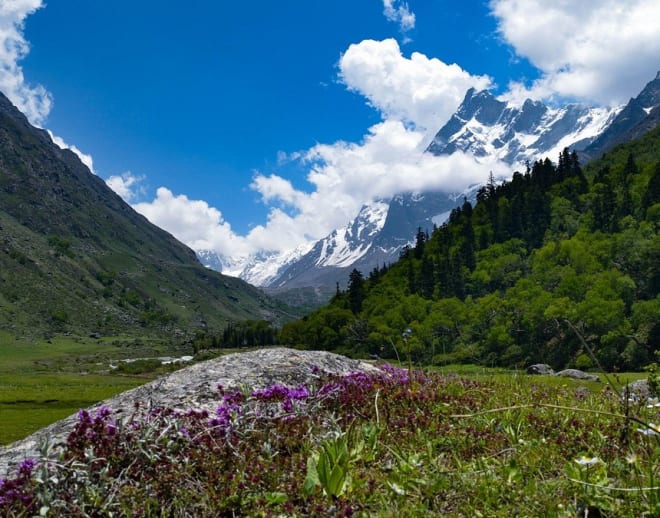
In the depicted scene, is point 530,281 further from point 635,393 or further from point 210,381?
point 210,381

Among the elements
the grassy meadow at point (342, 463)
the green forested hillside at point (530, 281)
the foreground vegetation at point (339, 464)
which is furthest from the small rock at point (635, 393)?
the green forested hillside at point (530, 281)

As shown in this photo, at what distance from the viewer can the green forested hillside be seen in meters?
91.2

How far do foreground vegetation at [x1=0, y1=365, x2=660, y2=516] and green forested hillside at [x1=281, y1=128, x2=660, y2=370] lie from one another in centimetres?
6838

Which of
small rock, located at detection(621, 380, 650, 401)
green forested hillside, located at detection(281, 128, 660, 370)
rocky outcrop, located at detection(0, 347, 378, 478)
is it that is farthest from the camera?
green forested hillside, located at detection(281, 128, 660, 370)

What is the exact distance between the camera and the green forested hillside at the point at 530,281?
9125cm

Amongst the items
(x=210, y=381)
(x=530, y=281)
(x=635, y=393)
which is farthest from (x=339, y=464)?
(x=530, y=281)

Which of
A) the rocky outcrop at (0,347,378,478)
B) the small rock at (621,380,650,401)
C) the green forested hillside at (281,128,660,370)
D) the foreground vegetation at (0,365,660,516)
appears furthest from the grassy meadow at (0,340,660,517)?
the green forested hillside at (281,128,660,370)

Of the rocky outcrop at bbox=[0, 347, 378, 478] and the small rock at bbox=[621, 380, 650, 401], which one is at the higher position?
the small rock at bbox=[621, 380, 650, 401]

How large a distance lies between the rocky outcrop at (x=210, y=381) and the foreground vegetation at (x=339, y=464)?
58cm

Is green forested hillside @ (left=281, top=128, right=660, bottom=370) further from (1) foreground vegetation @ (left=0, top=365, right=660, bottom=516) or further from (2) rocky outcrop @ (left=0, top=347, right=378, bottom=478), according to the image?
(1) foreground vegetation @ (left=0, top=365, right=660, bottom=516)

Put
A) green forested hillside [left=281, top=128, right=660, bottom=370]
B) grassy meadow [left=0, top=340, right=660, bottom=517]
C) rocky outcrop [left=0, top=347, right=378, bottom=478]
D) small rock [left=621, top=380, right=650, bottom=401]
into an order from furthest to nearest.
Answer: green forested hillside [left=281, top=128, right=660, bottom=370] → rocky outcrop [left=0, top=347, right=378, bottom=478] → small rock [left=621, top=380, right=650, bottom=401] → grassy meadow [left=0, top=340, right=660, bottom=517]

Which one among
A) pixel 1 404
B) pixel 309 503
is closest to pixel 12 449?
pixel 309 503

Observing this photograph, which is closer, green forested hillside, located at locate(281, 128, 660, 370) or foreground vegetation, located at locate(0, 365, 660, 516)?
foreground vegetation, located at locate(0, 365, 660, 516)

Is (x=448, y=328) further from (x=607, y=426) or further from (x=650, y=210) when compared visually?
(x=607, y=426)
